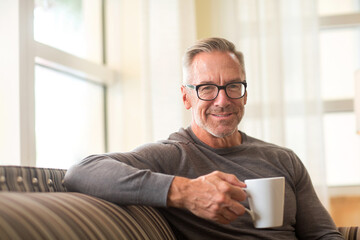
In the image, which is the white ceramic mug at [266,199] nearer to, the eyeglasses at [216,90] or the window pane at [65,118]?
the eyeglasses at [216,90]

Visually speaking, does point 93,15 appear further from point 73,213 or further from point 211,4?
point 73,213

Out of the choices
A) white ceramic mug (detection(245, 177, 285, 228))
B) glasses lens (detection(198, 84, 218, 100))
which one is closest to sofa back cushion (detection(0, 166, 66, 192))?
white ceramic mug (detection(245, 177, 285, 228))

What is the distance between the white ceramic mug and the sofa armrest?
9.5 inches

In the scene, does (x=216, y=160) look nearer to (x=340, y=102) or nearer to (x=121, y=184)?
(x=121, y=184)

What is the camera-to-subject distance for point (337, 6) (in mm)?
3262

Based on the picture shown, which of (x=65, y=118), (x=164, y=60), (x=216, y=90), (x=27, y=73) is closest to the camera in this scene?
(x=216, y=90)

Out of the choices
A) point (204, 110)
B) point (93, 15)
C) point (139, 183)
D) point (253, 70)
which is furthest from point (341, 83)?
point (139, 183)

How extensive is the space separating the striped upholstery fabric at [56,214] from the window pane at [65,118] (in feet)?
4.10

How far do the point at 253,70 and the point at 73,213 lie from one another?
2140 millimetres

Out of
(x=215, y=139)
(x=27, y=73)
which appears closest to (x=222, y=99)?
(x=215, y=139)

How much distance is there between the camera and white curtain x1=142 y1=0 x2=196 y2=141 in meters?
2.79

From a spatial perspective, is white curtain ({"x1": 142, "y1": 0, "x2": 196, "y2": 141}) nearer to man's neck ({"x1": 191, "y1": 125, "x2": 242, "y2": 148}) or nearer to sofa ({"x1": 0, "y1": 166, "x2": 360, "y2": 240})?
man's neck ({"x1": 191, "y1": 125, "x2": 242, "y2": 148})

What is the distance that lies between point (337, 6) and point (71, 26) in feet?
5.44

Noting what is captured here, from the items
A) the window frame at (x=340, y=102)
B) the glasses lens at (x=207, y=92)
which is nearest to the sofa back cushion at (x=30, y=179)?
the glasses lens at (x=207, y=92)
